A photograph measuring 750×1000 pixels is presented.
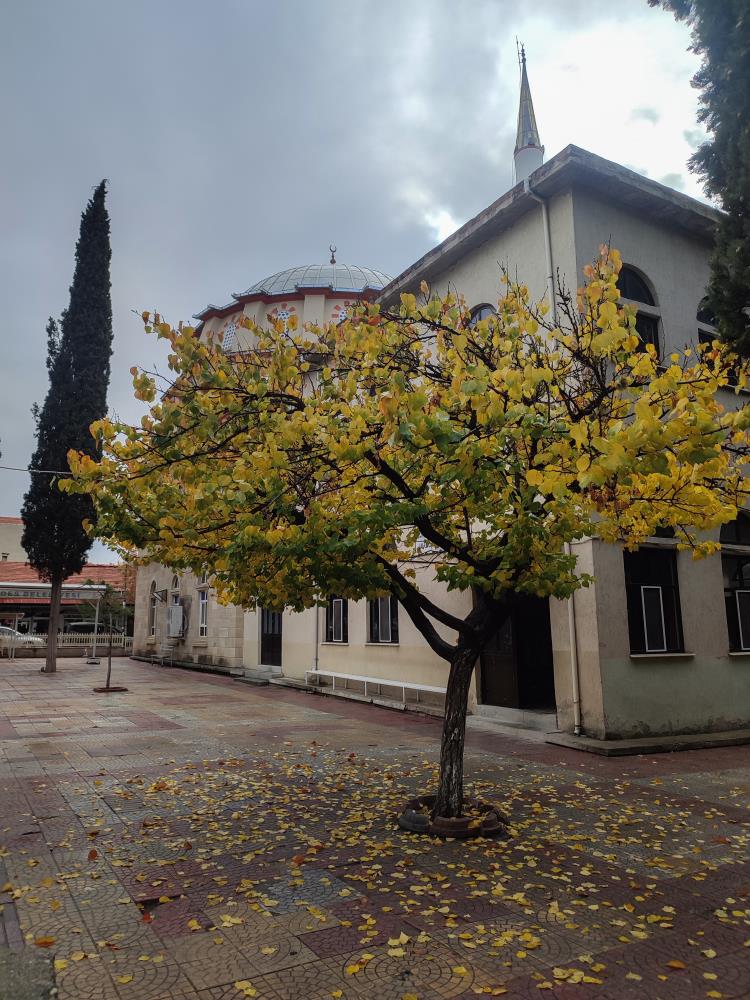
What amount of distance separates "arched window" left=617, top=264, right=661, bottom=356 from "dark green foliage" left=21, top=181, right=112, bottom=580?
697 inches

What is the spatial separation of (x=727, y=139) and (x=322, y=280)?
20.1 meters

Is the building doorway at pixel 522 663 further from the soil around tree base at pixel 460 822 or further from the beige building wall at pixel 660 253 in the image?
the soil around tree base at pixel 460 822

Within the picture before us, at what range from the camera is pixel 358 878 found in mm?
4633

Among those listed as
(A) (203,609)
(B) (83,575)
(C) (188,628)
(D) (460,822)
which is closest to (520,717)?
(D) (460,822)

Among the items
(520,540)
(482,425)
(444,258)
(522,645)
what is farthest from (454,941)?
(444,258)

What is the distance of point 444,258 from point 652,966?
1254 cm

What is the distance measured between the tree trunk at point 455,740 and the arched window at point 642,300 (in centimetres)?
820

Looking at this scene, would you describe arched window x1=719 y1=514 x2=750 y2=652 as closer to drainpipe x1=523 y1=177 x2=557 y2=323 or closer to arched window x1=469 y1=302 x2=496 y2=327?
drainpipe x1=523 y1=177 x2=557 y2=323

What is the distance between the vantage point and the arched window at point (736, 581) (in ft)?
38.9

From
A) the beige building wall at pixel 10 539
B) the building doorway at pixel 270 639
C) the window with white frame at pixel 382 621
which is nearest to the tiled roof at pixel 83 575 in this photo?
the beige building wall at pixel 10 539

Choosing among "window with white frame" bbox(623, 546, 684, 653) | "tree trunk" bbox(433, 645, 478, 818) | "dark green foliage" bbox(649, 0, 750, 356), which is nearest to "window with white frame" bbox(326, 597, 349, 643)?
"window with white frame" bbox(623, 546, 684, 653)

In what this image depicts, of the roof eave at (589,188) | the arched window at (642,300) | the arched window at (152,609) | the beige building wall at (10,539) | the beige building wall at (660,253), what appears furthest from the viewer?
the beige building wall at (10,539)

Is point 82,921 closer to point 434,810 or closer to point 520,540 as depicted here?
point 434,810

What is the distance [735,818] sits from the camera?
6.36 meters
